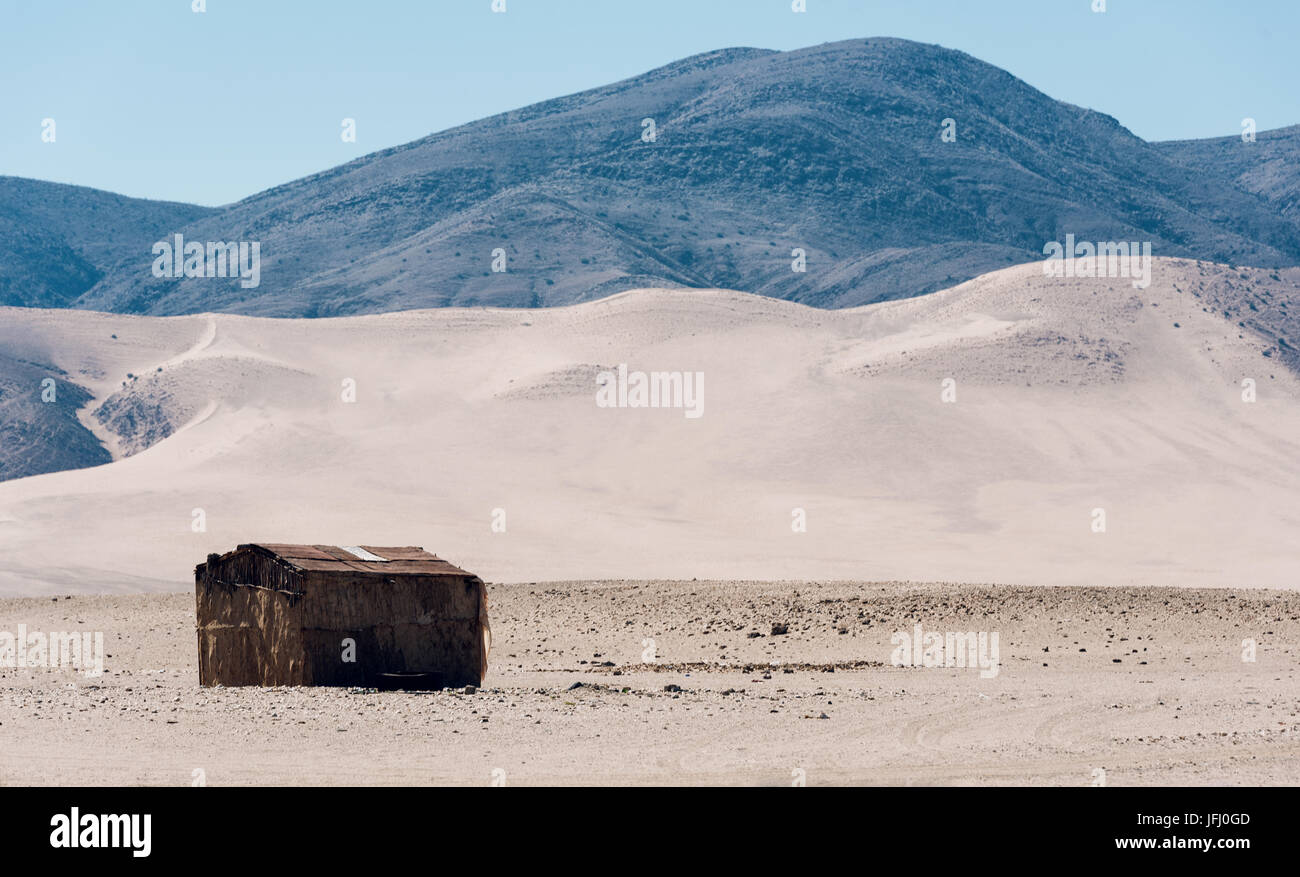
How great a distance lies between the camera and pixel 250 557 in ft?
58.0

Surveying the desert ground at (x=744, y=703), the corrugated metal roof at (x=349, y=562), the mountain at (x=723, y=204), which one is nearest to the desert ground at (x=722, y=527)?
the desert ground at (x=744, y=703)

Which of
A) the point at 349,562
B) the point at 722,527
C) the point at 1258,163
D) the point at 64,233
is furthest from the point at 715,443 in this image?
the point at 1258,163

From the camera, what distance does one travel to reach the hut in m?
17.2

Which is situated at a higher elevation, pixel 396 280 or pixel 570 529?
pixel 396 280

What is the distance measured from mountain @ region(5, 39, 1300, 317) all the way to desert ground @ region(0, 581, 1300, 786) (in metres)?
82.8

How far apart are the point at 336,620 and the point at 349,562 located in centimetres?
Result: 75

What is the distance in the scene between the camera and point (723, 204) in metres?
142

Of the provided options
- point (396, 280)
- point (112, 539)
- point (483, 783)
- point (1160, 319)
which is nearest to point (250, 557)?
point (483, 783)

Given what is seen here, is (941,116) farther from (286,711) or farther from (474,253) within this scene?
(286,711)

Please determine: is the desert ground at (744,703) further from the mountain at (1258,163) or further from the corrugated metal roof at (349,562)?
the mountain at (1258,163)

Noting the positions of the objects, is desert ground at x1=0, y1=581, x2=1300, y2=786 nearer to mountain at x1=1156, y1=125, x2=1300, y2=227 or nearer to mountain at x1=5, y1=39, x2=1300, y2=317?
mountain at x1=5, y1=39, x2=1300, y2=317

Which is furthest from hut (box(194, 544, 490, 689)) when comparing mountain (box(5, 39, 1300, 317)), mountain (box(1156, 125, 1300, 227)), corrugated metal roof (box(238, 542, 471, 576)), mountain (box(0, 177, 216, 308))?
mountain (box(1156, 125, 1300, 227))

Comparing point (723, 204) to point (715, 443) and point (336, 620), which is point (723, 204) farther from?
point (336, 620)
